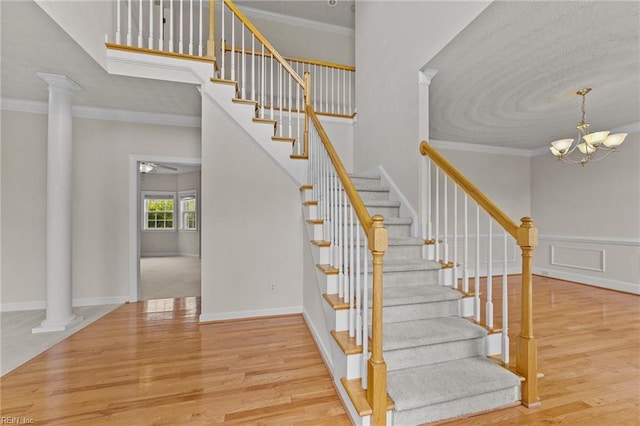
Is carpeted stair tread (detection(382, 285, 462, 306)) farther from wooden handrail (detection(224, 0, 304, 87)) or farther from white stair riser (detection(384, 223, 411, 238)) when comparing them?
wooden handrail (detection(224, 0, 304, 87))

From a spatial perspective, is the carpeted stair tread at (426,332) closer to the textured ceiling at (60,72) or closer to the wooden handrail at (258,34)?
the wooden handrail at (258,34)

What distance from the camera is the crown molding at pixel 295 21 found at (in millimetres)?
5008

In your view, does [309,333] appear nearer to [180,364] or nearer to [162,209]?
[180,364]

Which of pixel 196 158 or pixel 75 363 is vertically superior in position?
pixel 196 158

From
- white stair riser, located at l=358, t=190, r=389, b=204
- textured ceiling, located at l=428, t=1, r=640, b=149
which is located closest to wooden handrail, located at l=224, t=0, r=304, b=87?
white stair riser, located at l=358, t=190, r=389, b=204

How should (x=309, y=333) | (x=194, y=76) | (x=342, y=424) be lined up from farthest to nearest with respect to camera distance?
(x=194, y=76)
(x=309, y=333)
(x=342, y=424)

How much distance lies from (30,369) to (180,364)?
114 centimetres

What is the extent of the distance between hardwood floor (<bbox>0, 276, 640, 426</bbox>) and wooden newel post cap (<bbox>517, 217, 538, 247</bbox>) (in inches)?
40.8

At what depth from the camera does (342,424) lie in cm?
161

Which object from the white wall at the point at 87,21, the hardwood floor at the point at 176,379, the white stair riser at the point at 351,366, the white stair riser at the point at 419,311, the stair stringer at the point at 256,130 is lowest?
the hardwood floor at the point at 176,379

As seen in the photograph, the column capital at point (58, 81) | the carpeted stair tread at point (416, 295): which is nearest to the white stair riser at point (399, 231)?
the carpeted stair tread at point (416, 295)

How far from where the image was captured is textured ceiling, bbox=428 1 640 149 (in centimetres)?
190

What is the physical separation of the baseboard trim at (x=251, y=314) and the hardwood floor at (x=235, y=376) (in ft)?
0.33

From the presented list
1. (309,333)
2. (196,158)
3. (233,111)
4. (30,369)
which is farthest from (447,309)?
(196,158)
